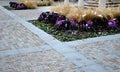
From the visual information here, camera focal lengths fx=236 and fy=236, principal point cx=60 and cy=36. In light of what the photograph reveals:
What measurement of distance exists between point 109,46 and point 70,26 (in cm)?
214

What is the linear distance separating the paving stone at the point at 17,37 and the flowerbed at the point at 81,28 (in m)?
0.72

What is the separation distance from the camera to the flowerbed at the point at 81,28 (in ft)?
25.4

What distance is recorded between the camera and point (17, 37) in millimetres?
7367

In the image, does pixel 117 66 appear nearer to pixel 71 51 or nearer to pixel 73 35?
pixel 71 51

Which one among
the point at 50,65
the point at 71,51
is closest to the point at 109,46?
the point at 71,51

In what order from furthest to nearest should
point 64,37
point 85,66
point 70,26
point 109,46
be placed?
point 70,26 → point 64,37 → point 109,46 → point 85,66

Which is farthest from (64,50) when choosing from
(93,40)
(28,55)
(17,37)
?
(17,37)

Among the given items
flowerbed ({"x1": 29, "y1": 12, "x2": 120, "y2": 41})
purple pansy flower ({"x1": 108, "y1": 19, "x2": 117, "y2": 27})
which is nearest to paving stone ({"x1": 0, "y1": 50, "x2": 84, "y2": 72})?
flowerbed ({"x1": 29, "y1": 12, "x2": 120, "y2": 41})

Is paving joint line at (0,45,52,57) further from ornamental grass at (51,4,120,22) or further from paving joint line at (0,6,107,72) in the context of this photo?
ornamental grass at (51,4,120,22)

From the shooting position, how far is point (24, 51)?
608 cm

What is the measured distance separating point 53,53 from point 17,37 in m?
1.89

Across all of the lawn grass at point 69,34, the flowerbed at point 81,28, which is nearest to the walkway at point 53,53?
the lawn grass at point 69,34

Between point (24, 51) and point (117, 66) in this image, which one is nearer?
point (117, 66)

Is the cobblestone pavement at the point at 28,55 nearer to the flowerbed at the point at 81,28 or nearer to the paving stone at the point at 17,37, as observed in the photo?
the paving stone at the point at 17,37
